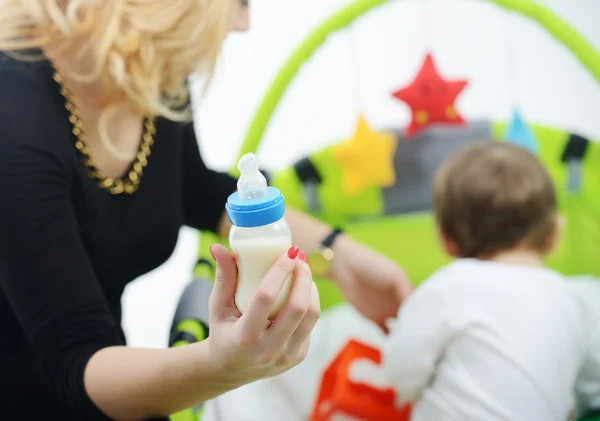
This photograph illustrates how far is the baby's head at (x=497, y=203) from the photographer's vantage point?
78cm

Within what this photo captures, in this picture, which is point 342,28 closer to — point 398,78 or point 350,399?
point 398,78

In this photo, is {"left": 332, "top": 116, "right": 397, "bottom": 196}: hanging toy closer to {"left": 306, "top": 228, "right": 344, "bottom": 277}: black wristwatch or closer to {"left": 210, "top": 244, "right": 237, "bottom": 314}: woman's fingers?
{"left": 306, "top": 228, "right": 344, "bottom": 277}: black wristwatch

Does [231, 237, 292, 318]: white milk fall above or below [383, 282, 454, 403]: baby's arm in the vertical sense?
above

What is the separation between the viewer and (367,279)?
79 centimetres

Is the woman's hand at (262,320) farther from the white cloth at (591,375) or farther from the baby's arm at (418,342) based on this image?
the white cloth at (591,375)

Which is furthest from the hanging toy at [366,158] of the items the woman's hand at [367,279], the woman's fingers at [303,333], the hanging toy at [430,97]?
the woman's fingers at [303,333]

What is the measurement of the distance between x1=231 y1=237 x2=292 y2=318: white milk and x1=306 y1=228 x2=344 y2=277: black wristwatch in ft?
1.48

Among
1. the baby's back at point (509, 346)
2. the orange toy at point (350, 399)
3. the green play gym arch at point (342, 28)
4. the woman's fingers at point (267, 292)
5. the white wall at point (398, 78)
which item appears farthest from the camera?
the white wall at point (398, 78)

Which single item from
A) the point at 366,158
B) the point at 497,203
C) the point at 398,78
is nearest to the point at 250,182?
the point at 497,203

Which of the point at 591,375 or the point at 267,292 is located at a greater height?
the point at 267,292

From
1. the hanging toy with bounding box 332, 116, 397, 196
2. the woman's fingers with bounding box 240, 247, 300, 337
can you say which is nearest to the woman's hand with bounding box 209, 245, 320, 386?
the woman's fingers with bounding box 240, 247, 300, 337

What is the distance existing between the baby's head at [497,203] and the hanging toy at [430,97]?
224 millimetres

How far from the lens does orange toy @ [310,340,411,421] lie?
754 millimetres

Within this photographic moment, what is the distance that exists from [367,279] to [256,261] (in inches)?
19.1
